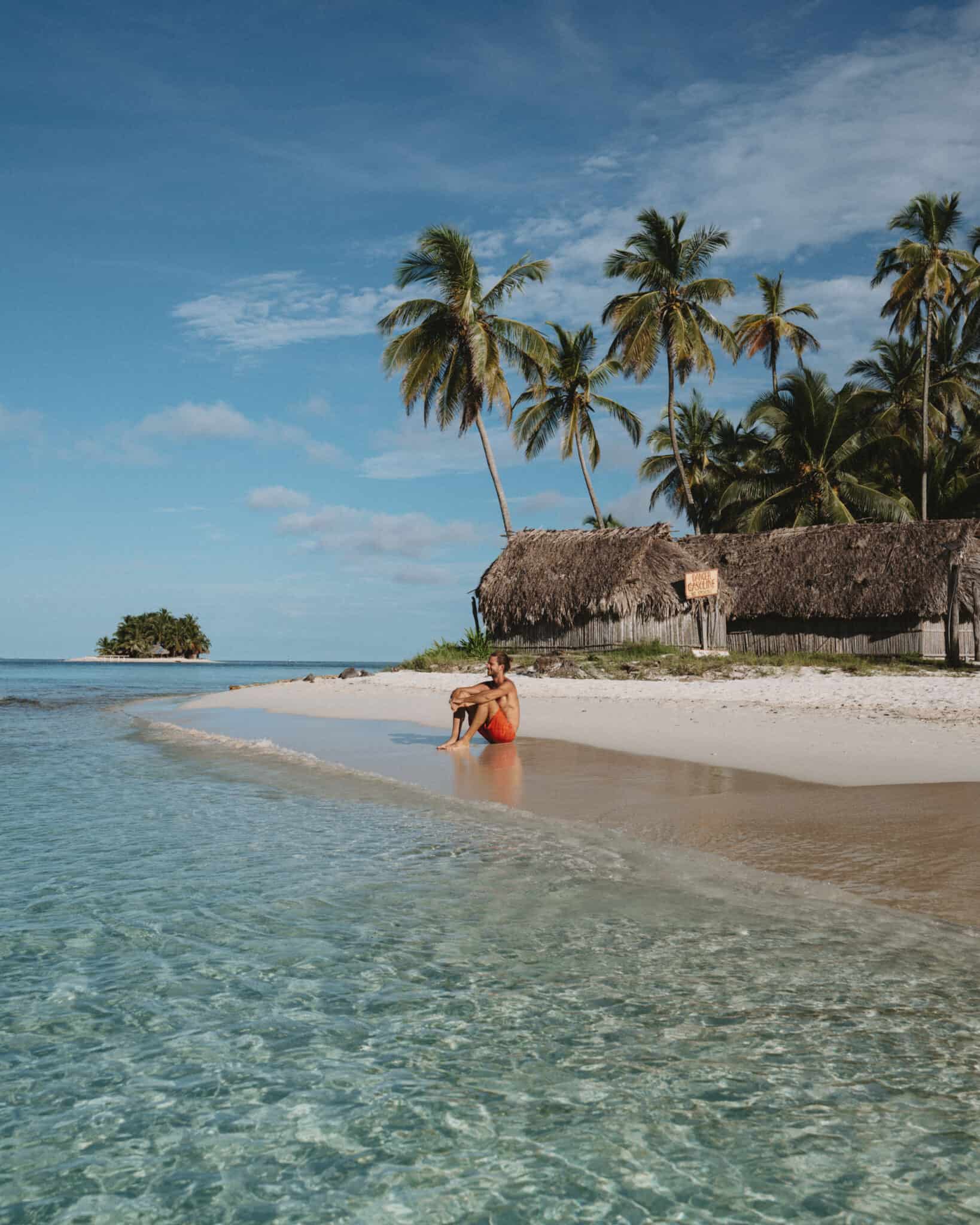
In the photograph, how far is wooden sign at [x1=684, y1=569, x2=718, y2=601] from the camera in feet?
81.4

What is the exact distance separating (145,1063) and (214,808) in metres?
4.78

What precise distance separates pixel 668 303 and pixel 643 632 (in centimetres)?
1228

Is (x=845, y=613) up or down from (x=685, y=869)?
up

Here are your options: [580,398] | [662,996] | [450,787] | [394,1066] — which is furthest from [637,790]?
[580,398]

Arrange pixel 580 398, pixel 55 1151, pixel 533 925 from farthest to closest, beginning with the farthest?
1. pixel 580 398
2. pixel 533 925
3. pixel 55 1151

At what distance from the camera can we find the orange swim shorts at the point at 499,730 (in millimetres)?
10766

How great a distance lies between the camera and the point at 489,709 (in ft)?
35.0

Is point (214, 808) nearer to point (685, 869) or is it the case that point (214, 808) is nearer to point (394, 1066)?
point (685, 869)

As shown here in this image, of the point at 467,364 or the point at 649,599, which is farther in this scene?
the point at 467,364

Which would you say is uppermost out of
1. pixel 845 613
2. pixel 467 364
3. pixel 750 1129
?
pixel 467 364

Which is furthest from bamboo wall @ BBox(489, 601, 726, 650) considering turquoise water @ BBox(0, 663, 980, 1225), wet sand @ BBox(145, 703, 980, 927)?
turquoise water @ BBox(0, 663, 980, 1225)

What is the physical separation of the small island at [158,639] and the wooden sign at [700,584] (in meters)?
62.2

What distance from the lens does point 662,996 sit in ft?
11.4

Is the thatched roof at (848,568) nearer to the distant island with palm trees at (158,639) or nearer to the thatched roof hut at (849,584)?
the thatched roof hut at (849,584)
